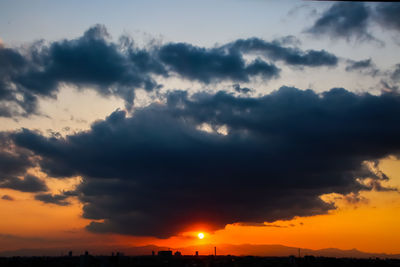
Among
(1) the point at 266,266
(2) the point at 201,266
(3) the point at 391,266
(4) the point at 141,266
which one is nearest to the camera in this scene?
(4) the point at 141,266

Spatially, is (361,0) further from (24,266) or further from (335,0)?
(24,266)

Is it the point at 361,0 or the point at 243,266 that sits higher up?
the point at 361,0

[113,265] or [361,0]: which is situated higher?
[361,0]

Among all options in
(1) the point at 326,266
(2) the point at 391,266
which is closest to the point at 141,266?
(1) the point at 326,266

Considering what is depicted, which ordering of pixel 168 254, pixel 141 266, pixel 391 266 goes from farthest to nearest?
pixel 168 254, pixel 391 266, pixel 141 266

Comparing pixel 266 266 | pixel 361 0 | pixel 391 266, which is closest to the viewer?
pixel 361 0

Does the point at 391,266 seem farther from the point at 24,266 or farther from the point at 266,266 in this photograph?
the point at 24,266

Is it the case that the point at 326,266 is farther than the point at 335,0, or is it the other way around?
the point at 326,266

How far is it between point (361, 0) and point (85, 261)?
65.3 m

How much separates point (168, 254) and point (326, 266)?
63.5 meters

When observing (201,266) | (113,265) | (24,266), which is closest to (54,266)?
(24,266)

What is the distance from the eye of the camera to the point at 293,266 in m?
113

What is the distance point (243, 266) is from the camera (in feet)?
402

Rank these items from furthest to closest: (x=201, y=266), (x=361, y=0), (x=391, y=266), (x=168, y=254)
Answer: (x=168, y=254), (x=391, y=266), (x=201, y=266), (x=361, y=0)
